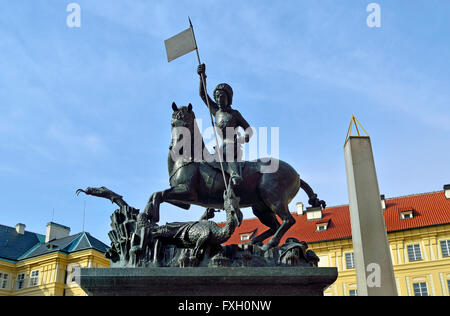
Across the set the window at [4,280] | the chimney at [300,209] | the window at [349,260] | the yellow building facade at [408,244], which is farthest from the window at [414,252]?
the window at [4,280]

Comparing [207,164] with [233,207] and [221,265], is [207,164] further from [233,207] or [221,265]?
[221,265]

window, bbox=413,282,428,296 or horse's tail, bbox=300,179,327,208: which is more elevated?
window, bbox=413,282,428,296

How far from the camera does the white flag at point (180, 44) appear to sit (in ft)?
34.3

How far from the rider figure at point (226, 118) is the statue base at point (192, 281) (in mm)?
2737

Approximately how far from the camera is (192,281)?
7.81 meters

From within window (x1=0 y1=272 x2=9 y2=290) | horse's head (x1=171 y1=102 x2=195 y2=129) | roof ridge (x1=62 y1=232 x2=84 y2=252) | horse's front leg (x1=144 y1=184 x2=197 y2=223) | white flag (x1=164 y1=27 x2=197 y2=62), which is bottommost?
horse's front leg (x1=144 y1=184 x2=197 y2=223)

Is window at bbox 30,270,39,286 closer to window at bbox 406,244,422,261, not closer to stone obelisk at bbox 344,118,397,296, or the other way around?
window at bbox 406,244,422,261

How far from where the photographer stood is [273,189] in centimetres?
957

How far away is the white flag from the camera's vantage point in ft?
34.3

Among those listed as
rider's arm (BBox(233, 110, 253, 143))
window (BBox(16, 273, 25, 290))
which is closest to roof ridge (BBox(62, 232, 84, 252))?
window (BBox(16, 273, 25, 290))

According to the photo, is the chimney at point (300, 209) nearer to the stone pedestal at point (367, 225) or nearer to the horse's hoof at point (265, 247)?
the stone pedestal at point (367, 225)

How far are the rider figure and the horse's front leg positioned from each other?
1085 millimetres
